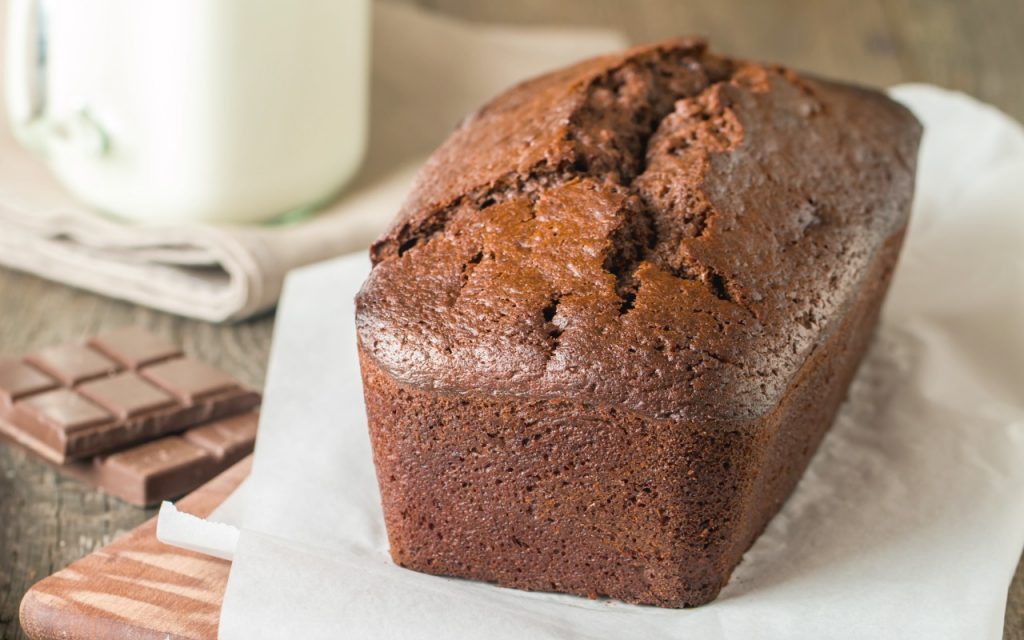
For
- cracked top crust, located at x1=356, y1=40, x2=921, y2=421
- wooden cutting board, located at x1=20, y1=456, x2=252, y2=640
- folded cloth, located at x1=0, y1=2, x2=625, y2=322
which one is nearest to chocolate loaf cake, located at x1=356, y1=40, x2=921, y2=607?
cracked top crust, located at x1=356, y1=40, x2=921, y2=421

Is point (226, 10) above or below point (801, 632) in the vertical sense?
above

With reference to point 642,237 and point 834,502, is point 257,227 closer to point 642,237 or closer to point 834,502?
point 642,237

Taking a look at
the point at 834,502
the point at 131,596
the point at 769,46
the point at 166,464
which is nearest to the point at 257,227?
the point at 166,464

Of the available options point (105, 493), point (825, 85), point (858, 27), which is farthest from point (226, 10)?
point (858, 27)

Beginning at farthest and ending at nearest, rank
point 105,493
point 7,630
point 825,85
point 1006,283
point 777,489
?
point 1006,283 → point 825,85 → point 105,493 → point 777,489 → point 7,630

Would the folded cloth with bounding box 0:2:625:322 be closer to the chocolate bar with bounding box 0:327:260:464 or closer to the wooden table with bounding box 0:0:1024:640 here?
the wooden table with bounding box 0:0:1024:640

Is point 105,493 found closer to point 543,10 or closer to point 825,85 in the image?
point 825,85

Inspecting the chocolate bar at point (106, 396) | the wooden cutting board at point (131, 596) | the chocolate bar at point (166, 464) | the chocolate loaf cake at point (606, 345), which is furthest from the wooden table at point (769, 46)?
the chocolate loaf cake at point (606, 345)
